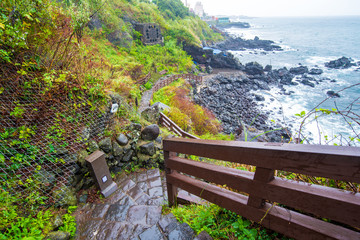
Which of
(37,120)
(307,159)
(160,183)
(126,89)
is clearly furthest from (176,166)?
(126,89)

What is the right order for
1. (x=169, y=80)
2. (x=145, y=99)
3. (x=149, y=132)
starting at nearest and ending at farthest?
(x=149, y=132)
(x=145, y=99)
(x=169, y=80)

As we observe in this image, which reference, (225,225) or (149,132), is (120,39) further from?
(225,225)

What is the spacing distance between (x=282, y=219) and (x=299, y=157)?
57cm

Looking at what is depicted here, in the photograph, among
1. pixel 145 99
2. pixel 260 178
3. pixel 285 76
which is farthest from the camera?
pixel 285 76

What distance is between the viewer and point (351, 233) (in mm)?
1106

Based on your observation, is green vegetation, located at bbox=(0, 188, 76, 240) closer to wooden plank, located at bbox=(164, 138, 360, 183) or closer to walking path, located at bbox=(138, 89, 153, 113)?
wooden plank, located at bbox=(164, 138, 360, 183)

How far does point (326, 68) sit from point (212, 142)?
141 feet

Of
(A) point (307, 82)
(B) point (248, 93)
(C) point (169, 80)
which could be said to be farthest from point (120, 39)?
(A) point (307, 82)

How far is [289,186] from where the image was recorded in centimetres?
127

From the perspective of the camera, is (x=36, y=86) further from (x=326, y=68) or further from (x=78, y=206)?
(x=326, y=68)

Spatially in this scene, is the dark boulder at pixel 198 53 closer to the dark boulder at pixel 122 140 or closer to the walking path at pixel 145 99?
the walking path at pixel 145 99

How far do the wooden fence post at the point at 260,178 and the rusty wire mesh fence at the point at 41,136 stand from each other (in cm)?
406

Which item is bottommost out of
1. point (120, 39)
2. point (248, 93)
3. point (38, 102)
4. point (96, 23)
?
point (248, 93)

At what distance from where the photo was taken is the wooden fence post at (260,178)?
1.35 meters
